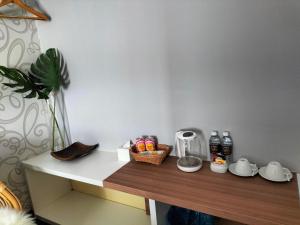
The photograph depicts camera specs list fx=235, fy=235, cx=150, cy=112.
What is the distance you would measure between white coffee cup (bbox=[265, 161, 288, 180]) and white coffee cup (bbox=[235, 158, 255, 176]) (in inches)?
3.0

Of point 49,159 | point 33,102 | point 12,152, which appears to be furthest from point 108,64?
point 12,152

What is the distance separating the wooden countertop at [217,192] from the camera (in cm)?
94

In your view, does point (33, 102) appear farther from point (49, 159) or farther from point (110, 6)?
point (110, 6)

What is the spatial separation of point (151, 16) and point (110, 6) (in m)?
0.30

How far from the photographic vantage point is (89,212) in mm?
1790

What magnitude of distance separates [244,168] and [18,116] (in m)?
1.56

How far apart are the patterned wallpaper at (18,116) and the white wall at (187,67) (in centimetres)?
20

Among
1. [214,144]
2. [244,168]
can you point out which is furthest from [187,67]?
[244,168]

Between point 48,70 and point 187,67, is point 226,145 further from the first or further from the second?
point 48,70

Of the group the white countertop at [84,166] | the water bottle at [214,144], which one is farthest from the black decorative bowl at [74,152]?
the water bottle at [214,144]

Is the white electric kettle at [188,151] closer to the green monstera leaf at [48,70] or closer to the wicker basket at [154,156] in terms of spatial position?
the wicker basket at [154,156]

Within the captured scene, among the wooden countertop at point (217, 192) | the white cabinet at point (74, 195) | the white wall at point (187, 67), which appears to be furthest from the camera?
the white cabinet at point (74, 195)

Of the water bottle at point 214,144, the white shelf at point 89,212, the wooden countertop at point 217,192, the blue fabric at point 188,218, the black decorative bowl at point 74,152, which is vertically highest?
the water bottle at point 214,144

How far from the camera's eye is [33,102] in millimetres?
1828
